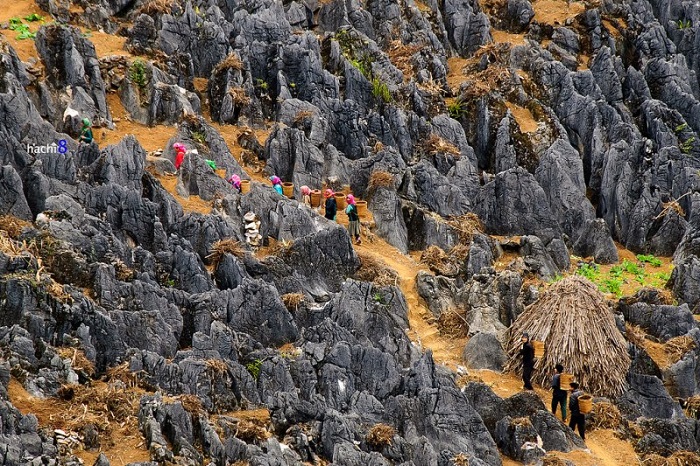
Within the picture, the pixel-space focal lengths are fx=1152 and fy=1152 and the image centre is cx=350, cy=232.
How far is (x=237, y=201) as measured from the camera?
27.9 meters

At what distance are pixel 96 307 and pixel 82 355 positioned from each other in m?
1.29

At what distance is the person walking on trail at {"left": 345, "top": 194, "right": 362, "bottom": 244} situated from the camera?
28578mm

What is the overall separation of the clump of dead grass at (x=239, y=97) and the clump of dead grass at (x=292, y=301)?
390 inches

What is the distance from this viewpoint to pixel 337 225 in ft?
89.4

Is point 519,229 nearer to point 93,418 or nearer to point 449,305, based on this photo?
point 449,305

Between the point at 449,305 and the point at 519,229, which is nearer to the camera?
the point at 449,305

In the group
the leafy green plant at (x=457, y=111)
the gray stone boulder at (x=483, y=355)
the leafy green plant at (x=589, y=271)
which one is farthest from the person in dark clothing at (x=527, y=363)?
the leafy green plant at (x=457, y=111)

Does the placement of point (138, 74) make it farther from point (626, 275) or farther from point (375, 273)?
point (626, 275)

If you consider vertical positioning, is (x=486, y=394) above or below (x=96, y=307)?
below

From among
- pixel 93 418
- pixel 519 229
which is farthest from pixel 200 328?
pixel 519 229

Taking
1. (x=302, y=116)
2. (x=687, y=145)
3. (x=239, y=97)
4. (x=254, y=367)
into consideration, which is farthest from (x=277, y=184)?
(x=687, y=145)

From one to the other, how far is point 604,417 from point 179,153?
1236cm

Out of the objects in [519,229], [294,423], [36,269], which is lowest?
[519,229]

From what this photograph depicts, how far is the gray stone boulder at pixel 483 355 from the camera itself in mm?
25703
